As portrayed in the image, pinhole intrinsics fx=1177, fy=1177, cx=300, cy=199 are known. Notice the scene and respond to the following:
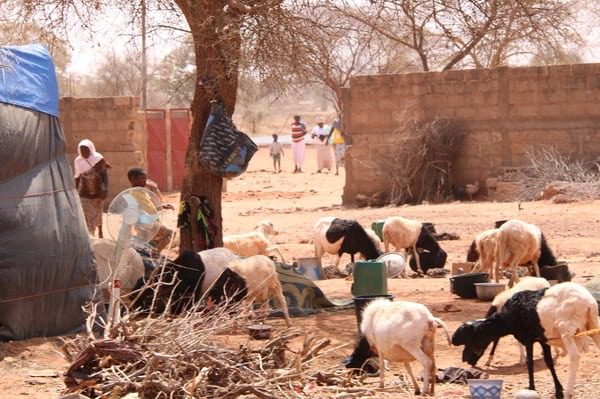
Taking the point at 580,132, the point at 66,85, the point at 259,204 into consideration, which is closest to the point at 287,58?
the point at 580,132

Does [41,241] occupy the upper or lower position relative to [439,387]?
upper

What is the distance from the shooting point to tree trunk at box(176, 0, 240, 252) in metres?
11.4

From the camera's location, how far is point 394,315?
7379 mm

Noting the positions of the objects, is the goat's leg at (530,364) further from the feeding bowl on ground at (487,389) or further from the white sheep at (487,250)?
the white sheep at (487,250)

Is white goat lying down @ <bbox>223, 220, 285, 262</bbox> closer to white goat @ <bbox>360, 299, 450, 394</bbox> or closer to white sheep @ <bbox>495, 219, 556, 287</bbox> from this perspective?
white sheep @ <bbox>495, 219, 556, 287</bbox>

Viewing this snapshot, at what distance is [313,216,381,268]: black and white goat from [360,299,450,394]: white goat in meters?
5.82

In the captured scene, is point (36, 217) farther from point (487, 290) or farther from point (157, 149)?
point (157, 149)

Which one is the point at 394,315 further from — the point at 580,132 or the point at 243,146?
the point at 580,132

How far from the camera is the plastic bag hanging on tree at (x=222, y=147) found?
1159 cm

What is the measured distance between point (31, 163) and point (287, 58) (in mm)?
3542

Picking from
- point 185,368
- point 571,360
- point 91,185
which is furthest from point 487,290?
point 91,185

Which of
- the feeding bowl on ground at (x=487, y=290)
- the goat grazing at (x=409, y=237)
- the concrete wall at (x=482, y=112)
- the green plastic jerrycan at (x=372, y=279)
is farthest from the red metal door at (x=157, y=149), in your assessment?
the green plastic jerrycan at (x=372, y=279)

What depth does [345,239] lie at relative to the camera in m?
13.4

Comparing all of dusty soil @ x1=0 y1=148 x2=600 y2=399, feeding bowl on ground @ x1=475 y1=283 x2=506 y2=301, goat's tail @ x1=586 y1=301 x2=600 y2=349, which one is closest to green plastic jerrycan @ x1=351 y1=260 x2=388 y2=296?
dusty soil @ x1=0 y1=148 x2=600 y2=399
